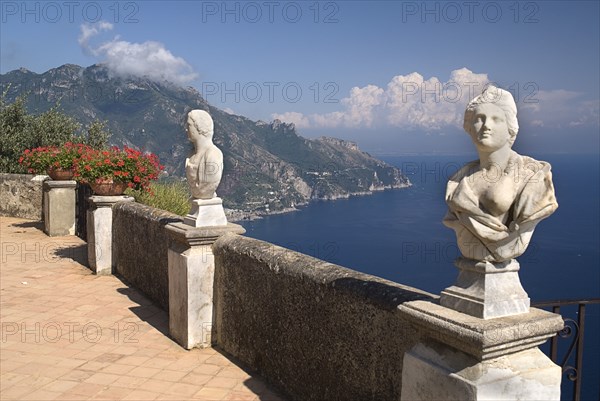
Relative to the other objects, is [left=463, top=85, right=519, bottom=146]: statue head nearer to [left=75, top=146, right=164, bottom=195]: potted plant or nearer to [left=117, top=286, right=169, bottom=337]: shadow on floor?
[left=117, top=286, right=169, bottom=337]: shadow on floor

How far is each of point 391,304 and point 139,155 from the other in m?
5.99

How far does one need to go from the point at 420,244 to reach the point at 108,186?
159 ft

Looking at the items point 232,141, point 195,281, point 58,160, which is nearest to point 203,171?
point 195,281

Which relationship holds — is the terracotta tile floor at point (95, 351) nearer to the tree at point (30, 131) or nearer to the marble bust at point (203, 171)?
the marble bust at point (203, 171)

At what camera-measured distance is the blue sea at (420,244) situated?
41400 millimetres

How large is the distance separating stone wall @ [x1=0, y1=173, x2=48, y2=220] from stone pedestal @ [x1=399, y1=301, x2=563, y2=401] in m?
11.8

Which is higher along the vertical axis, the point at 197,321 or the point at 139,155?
the point at 139,155

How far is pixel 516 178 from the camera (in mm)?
2082

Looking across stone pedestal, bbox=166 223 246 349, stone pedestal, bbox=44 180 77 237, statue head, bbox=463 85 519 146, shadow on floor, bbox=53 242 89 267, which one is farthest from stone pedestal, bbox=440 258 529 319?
stone pedestal, bbox=44 180 77 237

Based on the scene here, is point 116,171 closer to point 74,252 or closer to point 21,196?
point 74,252

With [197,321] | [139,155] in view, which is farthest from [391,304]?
[139,155]

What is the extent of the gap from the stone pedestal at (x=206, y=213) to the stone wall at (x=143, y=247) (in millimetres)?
720

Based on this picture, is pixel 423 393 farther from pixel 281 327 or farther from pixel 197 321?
pixel 197 321

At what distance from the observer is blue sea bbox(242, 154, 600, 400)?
41400 mm
